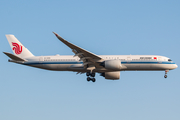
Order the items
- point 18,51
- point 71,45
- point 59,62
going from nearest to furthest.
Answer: point 71,45 < point 59,62 < point 18,51

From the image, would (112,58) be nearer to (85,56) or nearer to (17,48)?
(85,56)

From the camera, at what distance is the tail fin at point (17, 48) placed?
51.6m

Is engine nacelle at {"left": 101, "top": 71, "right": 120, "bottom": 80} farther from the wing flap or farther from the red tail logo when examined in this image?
the red tail logo

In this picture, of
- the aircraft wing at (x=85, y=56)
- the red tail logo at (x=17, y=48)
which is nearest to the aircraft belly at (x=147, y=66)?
the aircraft wing at (x=85, y=56)

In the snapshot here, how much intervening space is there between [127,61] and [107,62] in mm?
3280

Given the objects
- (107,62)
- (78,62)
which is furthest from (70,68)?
(107,62)

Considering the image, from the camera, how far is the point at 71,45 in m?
42.2

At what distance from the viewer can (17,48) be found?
52219 mm

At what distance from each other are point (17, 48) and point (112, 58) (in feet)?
53.3

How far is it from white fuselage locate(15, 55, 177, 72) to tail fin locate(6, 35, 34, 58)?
2528 millimetres

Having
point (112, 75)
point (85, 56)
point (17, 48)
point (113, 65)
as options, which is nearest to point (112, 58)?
point (113, 65)

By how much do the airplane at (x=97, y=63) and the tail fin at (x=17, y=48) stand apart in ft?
5.46

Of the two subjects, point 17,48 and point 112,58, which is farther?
point 17,48

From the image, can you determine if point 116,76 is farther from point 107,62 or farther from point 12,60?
point 12,60
